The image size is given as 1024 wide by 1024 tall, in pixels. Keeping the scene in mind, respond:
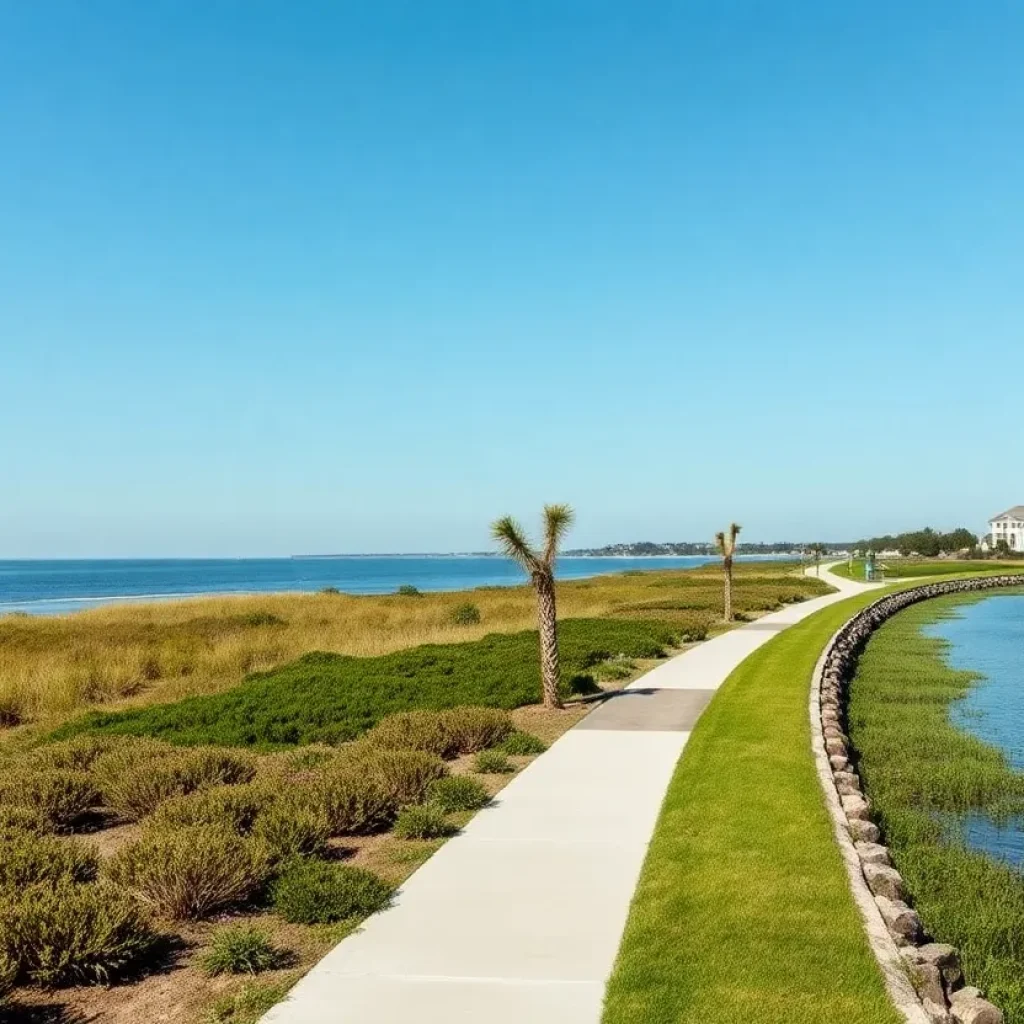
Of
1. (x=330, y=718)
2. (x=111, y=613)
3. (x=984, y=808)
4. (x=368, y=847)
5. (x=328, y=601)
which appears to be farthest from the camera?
(x=328, y=601)

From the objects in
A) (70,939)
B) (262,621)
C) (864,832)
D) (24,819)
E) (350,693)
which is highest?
(70,939)

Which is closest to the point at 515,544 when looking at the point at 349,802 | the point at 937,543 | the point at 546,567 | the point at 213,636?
the point at 546,567

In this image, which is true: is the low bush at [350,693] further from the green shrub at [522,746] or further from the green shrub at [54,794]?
the green shrub at [54,794]

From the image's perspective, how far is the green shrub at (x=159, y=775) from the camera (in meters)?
10.6

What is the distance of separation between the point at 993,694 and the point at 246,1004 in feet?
61.2

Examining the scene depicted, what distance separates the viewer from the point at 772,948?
20.8 ft

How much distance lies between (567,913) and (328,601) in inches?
1926

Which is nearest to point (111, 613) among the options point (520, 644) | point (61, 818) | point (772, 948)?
point (520, 644)

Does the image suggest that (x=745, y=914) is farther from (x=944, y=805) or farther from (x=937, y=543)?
(x=937, y=543)

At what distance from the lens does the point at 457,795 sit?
10.3m

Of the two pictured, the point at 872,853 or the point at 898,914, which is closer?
the point at 898,914

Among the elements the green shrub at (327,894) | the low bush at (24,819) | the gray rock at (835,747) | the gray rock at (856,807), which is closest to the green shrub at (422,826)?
the green shrub at (327,894)

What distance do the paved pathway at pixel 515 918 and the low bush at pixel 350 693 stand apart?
5.03 meters

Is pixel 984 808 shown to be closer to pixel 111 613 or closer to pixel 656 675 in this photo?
pixel 656 675
